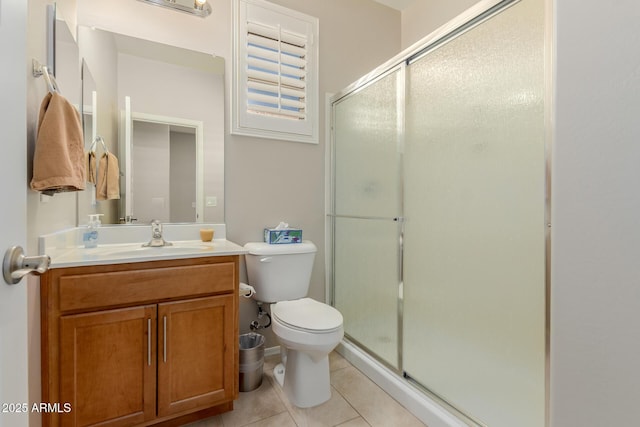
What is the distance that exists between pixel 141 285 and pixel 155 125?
1006 mm

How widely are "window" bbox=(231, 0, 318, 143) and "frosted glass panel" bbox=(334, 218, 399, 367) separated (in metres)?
0.81

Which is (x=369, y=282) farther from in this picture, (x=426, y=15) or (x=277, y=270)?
(x=426, y=15)

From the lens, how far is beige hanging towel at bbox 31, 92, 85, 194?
1.05 meters

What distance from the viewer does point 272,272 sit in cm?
190

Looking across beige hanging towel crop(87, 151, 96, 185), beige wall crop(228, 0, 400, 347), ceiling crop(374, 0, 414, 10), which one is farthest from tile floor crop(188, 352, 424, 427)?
ceiling crop(374, 0, 414, 10)

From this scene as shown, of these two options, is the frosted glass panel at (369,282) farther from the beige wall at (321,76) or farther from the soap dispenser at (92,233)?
the soap dispenser at (92,233)

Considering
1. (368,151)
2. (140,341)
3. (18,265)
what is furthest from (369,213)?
(18,265)

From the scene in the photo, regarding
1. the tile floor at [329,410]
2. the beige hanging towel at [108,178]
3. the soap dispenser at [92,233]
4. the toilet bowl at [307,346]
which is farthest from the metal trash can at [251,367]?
the beige hanging towel at [108,178]

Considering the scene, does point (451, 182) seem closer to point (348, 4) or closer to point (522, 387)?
point (522, 387)

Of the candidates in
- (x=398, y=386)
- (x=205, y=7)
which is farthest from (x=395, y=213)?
(x=205, y=7)

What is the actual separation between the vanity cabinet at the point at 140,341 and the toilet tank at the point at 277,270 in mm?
397

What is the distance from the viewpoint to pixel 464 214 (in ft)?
4.48

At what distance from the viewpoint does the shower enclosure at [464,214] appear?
113cm

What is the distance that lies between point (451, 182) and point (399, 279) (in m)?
0.63
